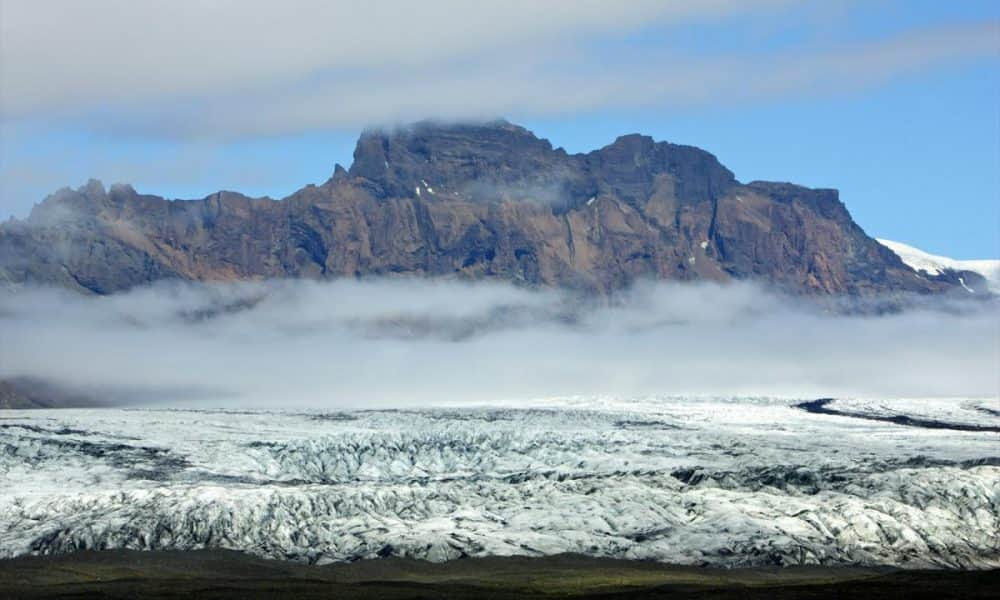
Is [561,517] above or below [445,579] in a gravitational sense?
above

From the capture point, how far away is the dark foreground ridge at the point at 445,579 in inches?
4818

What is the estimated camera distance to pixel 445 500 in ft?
566

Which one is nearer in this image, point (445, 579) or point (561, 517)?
point (445, 579)

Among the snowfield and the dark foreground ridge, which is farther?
the snowfield

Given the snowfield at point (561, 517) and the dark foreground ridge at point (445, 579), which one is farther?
the snowfield at point (561, 517)

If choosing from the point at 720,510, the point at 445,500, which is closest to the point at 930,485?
the point at 720,510

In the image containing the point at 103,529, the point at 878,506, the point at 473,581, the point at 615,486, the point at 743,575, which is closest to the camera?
the point at 473,581

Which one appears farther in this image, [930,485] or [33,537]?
[930,485]

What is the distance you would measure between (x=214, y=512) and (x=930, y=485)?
69.8 meters

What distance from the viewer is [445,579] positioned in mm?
139375

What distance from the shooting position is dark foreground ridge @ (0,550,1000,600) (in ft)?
401

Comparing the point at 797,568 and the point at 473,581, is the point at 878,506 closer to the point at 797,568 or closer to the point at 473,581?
the point at 797,568

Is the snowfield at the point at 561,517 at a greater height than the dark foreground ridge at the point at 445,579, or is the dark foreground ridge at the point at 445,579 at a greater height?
the snowfield at the point at 561,517

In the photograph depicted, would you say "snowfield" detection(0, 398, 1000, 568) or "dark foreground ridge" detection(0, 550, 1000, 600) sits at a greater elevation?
"snowfield" detection(0, 398, 1000, 568)
